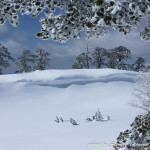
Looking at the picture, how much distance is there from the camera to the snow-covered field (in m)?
12.0

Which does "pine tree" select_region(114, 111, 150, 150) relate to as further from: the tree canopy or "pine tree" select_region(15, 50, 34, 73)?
"pine tree" select_region(15, 50, 34, 73)

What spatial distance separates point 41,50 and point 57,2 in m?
39.7

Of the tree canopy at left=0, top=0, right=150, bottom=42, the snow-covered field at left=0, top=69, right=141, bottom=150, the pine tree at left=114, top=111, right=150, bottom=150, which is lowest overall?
the snow-covered field at left=0, top=69, right=141, bottom=150

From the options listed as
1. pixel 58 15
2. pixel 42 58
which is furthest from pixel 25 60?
pixel 58 15

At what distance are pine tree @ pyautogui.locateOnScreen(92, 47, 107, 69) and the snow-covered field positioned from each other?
46.8 ft

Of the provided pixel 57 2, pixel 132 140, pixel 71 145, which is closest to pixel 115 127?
pixel 71 145

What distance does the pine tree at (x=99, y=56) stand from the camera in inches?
1684

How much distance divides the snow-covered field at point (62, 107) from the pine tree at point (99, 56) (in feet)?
46.8

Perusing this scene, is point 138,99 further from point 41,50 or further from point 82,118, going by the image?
point 41,50

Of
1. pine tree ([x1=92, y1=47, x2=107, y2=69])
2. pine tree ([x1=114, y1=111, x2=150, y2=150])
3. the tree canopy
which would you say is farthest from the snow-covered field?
pine tree ([x1=92, y1=47, x2=107, y2=69])

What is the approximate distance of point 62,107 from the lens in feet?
68.6

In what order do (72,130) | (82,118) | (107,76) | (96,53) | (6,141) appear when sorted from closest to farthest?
(6,141) < (72,130) < (82,118) < (107,76) < (96,53)

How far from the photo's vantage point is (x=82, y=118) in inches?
687

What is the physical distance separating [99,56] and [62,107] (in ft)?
78.1
